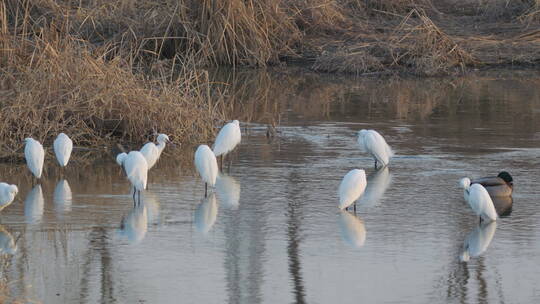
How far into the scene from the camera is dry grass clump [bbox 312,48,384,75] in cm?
2020

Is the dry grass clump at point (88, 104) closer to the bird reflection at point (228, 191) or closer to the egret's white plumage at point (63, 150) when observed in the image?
the egret's white plumage at point (63, 150)

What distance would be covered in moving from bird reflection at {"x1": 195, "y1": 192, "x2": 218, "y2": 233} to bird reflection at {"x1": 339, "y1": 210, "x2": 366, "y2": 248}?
101 cm

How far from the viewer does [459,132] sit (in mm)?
13578

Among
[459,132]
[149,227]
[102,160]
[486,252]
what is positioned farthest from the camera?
[459,132]

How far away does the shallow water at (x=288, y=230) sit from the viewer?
7.00 metres

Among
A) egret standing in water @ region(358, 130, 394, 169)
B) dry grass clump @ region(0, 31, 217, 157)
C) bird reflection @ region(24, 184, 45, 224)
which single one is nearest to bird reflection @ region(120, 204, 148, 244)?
bird reflection @ region(24, 184, 45, 224)

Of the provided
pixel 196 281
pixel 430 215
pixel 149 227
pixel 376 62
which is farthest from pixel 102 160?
pixel 376 62

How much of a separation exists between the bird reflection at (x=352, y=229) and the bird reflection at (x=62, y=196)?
2199mm

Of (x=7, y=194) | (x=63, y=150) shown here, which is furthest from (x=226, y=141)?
(x=7, y=194)

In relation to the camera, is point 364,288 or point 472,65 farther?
point 472,65

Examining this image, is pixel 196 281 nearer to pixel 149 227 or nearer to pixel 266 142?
pixel 149 227

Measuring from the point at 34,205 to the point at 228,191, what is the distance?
1.73m

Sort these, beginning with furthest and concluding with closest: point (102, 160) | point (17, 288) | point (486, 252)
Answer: point (102, 160) < point (486, 252) < point (17, 288)

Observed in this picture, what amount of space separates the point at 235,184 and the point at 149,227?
188 cm
